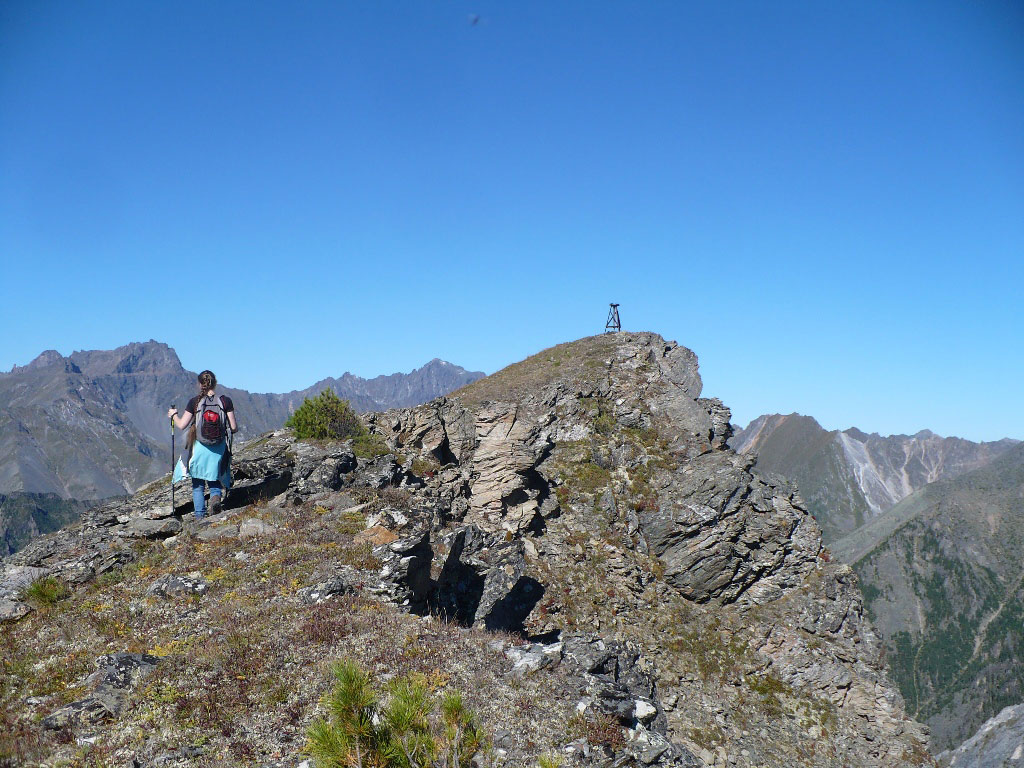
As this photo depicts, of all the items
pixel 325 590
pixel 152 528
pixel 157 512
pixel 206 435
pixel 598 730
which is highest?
pixel 206 435

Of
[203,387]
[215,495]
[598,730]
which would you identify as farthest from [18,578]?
[598,730]

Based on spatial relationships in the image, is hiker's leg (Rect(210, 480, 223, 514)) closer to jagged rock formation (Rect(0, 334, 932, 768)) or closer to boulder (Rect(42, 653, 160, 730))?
jagged rock formation (Rect(0, 334, 932, 768))

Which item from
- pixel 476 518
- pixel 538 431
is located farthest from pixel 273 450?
pixel 538 431

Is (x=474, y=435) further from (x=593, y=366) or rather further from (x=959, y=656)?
(x=959, y=656)

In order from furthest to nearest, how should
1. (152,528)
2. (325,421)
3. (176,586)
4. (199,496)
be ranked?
(325,421) < (199,496) < (152,528) < (176,586)

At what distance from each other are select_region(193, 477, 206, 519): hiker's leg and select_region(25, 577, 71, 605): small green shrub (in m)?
4.39

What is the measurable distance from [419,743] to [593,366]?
48427mm

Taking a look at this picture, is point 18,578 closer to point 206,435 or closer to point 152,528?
point 152,528

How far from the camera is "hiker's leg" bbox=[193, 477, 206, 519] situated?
18203 millimetres

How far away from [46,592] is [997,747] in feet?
478

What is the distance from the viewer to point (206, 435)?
16.7m

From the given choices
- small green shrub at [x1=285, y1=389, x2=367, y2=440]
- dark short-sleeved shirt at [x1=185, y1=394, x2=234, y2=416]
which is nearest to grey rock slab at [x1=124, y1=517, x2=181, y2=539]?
dark short-sleeved shirt at [x1=185, y1=394, x2=234, y2=416]

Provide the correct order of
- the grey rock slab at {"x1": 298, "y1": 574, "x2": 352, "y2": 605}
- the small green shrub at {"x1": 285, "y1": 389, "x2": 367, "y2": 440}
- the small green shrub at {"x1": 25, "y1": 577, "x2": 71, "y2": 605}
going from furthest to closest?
the small green shrub at {"x1": 285, "y1": 389, "x2": 367, "y2": 440} → the grey rock slab at {"x1": 298, "y1": 574, "x2": 352, "y2": 605} → the small green shrub at {"x1": 25, "y1": 577, "x2": 71, "y2": 605}

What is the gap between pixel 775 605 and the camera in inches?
1414
